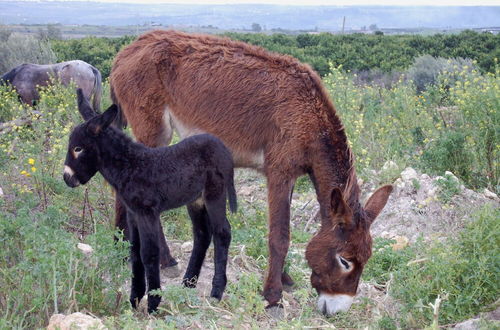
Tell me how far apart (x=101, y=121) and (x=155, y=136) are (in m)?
1.12

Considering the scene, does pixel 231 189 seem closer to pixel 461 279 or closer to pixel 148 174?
pixel 148 174

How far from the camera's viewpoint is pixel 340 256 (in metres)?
4.31

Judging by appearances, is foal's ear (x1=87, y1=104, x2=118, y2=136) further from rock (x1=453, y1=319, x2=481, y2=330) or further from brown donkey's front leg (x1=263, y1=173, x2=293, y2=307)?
rock (x1=453, y1=319, x2=481, y2=330)

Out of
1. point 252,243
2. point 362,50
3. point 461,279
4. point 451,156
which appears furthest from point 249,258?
point 362,50

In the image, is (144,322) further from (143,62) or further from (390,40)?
(390,40)

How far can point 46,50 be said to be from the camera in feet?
56.5

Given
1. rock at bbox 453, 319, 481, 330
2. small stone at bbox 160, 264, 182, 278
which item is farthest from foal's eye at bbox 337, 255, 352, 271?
small stone at bbox 160, 264, 182, 278

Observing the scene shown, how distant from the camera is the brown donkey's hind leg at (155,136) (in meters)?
5.11

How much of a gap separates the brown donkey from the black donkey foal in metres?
0.59

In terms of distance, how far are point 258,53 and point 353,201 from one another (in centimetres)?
162

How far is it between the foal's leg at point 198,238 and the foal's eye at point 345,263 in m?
1.09

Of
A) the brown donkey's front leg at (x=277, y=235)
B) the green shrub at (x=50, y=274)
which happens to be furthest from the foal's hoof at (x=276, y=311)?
the green shrub at (x=50, y=274)

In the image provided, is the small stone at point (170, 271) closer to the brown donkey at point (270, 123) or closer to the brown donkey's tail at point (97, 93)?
the brown donkey at point (270, 123)

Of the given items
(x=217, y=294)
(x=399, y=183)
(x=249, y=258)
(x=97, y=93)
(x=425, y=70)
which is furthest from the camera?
(x=425, y=70)
